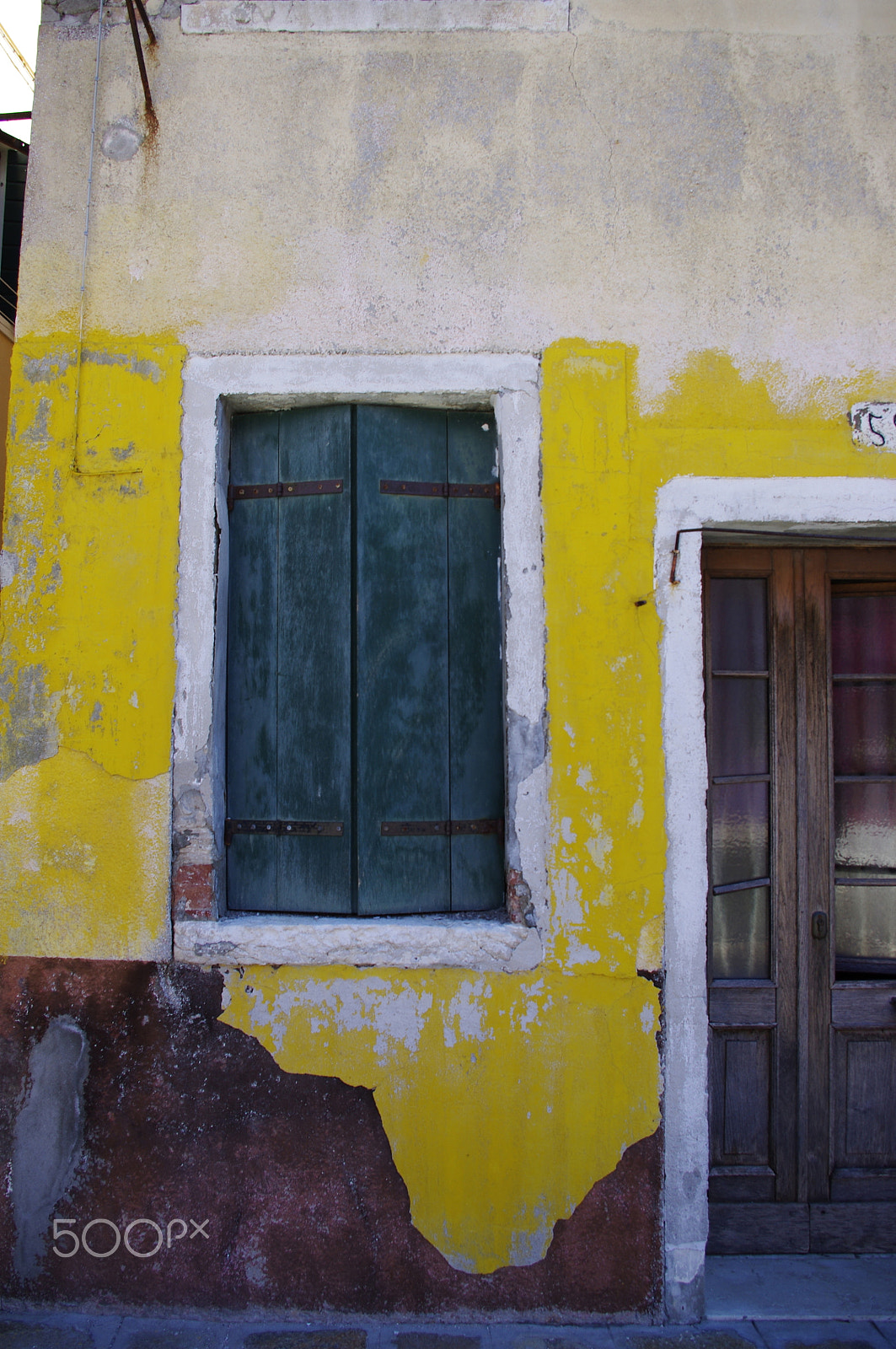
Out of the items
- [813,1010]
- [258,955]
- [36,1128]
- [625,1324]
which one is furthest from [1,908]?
[813,1010]

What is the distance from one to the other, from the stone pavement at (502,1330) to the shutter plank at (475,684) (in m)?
1.20

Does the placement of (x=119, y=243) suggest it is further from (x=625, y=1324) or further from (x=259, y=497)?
(x=625, y=1324)

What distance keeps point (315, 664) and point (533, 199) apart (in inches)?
66.9

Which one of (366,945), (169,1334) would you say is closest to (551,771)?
(366,945)

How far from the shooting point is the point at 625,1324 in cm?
237

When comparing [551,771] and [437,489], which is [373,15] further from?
[551,771]

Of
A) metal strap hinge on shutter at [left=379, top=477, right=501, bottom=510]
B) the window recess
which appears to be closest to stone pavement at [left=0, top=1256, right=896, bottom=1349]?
the window recess

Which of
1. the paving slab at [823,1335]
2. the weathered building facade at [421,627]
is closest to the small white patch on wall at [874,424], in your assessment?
the weathered building facade at [421,627]

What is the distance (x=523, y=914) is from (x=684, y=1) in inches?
120

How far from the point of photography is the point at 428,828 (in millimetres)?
2607

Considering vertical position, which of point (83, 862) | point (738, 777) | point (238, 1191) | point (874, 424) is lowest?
point (238, 1191)

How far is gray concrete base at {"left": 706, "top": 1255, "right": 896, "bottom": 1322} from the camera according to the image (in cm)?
240

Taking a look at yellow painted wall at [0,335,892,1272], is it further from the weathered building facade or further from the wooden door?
the wooden door

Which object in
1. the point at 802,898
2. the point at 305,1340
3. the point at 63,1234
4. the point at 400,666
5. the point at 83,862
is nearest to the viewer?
the point at 305,1340
